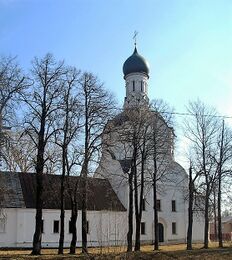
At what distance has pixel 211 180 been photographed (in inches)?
1624

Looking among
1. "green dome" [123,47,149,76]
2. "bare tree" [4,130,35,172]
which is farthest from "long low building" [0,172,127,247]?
"green dome" [123,47,149,76]

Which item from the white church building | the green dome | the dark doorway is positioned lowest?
the dark doorway

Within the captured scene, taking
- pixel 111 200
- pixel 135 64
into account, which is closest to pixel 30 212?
pixel 111 200

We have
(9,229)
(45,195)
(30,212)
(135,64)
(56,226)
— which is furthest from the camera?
(135,64)

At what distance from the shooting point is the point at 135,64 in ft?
196

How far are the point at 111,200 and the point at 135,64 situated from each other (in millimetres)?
18268

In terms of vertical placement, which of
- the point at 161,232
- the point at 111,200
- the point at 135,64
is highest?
the point at 135,64

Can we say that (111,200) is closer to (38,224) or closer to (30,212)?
(30,212)

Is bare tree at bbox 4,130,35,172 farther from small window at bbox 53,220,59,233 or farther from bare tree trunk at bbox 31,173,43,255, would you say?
small window at bbox 53,220,59,233

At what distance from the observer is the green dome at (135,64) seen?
196 feet

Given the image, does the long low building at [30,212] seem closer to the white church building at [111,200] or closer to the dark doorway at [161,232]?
the white church building at [111,200]

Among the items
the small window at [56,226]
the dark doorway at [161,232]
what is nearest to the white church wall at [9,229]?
the small window at [56,226]

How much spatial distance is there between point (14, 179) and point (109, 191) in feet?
37.2

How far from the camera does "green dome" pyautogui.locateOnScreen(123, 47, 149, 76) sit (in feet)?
196
